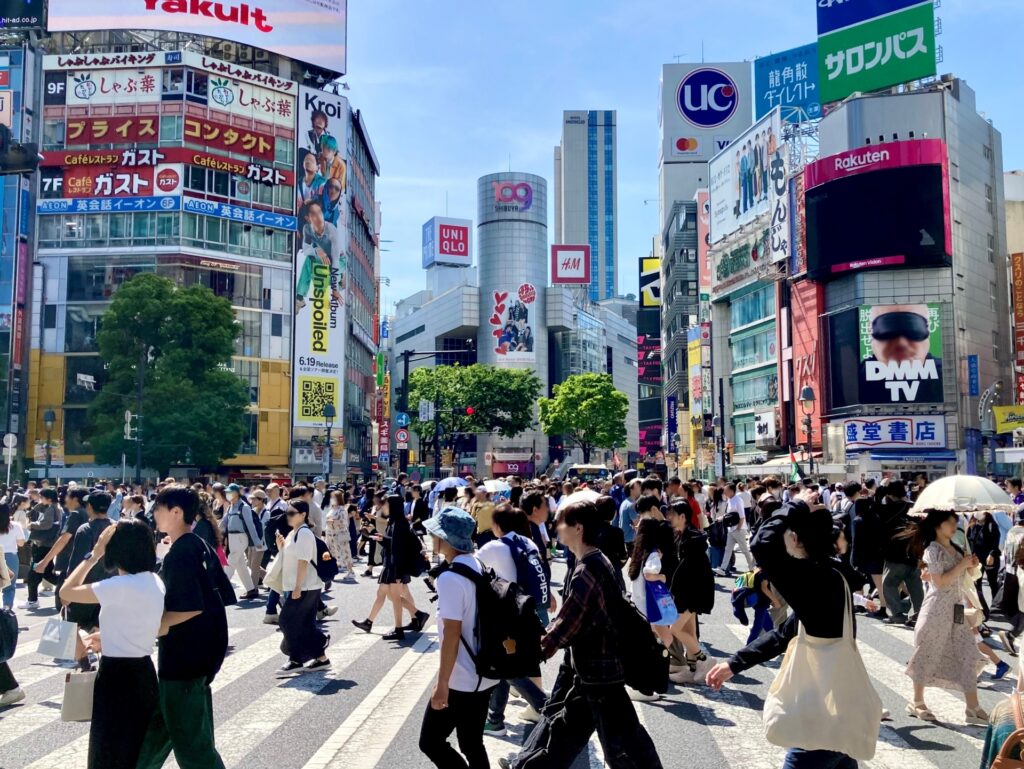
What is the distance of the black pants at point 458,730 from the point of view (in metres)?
4.97

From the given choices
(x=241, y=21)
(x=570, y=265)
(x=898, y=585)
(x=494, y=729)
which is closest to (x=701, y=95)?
(x=570, y=265)

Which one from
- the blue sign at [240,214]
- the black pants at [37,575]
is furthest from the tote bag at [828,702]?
the blue sign at [240,214]

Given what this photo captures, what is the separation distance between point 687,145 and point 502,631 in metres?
101

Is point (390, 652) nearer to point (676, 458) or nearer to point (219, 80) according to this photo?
point (219, 80)

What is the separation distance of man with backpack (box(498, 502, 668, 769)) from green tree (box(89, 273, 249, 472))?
43.5m

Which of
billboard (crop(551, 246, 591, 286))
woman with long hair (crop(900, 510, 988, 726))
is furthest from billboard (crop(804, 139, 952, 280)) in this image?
billboard (crop(551, 246, 591, 286))

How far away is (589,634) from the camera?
16.5 ft

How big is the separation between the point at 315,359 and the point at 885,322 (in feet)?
109

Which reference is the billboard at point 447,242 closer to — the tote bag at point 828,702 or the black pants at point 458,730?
the black pants at point 458,730

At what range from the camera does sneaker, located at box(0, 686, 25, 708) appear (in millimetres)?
8562

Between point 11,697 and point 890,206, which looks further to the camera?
point 890,206

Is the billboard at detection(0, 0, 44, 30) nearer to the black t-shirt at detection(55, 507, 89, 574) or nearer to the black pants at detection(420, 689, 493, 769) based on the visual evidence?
the black t-shirt at detection(55, 507, 89, 574)

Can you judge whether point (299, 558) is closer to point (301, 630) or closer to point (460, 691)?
point (301, 630)

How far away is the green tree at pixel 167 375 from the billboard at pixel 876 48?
36354mm
